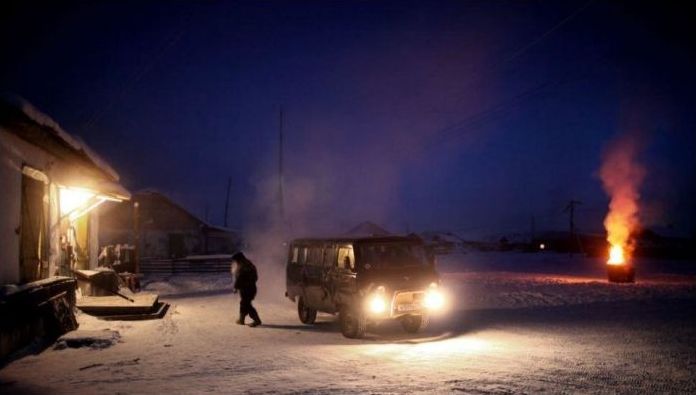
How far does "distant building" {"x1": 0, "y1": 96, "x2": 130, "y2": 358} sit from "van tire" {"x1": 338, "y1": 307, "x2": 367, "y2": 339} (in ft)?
19.2

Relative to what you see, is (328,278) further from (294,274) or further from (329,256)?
(294,274)

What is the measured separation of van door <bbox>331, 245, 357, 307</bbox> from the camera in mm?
12008

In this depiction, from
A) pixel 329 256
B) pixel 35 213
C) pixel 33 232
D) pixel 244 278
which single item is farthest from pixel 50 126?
pixel 329 256

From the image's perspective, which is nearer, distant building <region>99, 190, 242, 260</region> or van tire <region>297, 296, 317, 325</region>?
van tire <region>297, 296, 317, 325</region>

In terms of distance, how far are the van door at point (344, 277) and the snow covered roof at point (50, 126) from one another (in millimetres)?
6463

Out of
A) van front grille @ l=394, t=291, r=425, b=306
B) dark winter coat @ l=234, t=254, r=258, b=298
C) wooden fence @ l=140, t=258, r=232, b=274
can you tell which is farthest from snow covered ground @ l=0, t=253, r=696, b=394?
wooden fence @ l=140, t=258, r=232, b=274

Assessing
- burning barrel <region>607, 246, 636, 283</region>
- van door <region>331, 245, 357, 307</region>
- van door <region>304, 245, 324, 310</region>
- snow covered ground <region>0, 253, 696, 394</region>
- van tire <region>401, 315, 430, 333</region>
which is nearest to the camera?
snow covered ground <region>0, 253, 696, 394</region>

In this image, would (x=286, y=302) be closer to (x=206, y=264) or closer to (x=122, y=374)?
(x=122, y=374)

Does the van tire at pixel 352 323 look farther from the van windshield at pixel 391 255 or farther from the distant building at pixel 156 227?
the distant building at pixel 156 227

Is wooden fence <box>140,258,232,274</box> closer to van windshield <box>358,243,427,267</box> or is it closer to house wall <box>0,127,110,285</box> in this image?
house wall <box>0,127,110,285</box>

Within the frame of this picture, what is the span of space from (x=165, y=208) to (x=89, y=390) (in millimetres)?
37439

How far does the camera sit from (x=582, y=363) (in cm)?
880

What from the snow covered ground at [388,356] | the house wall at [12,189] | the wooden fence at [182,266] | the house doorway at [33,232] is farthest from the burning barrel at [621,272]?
the house wall at [12,189]

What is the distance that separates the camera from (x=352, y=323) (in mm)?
11836
